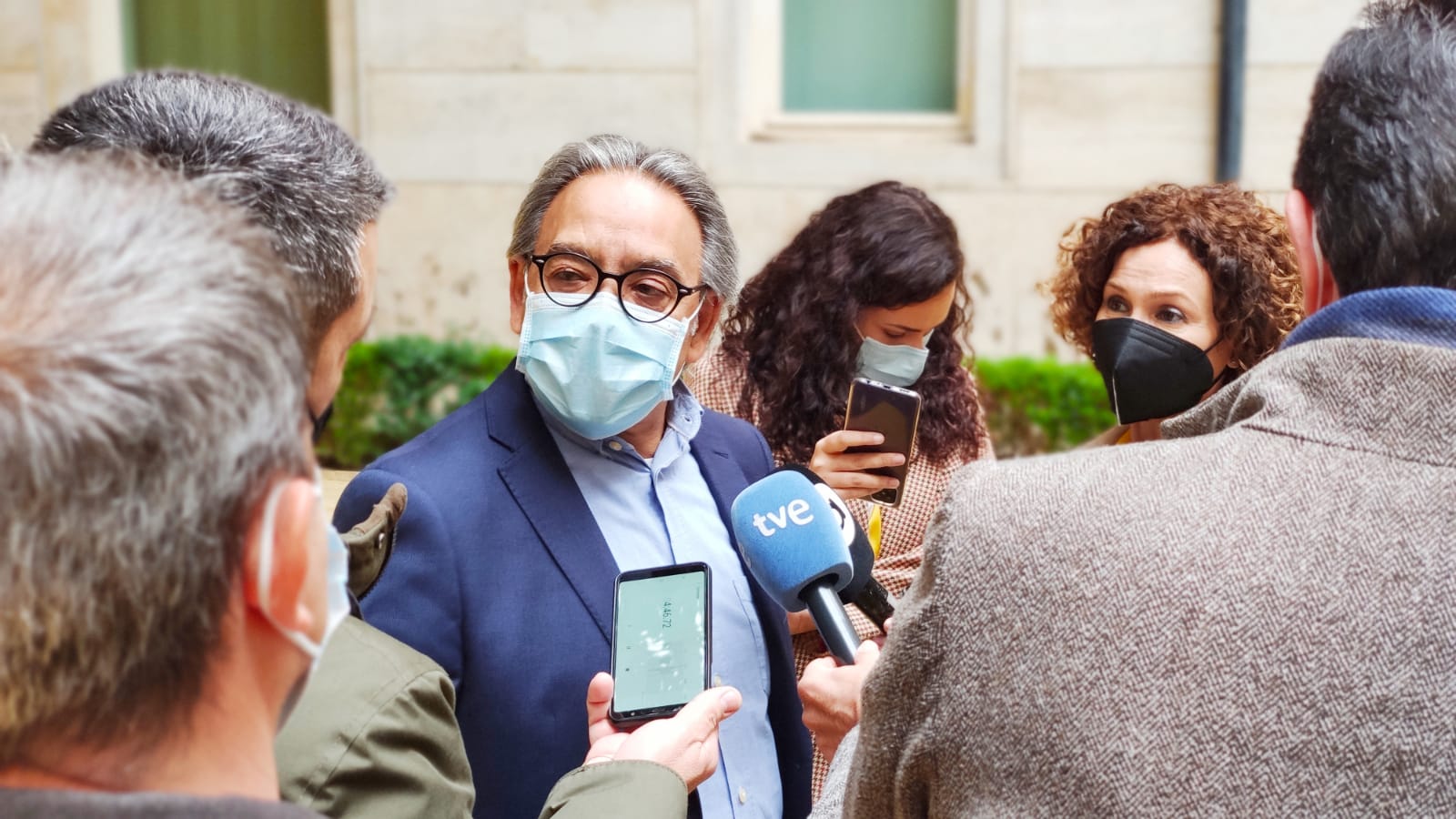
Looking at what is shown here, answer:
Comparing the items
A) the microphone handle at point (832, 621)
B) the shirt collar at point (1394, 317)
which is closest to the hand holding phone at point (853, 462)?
the microphone handle at point (832, 621)

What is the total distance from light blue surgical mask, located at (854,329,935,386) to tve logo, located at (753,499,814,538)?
1535 mm

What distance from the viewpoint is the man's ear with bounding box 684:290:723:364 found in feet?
8.20

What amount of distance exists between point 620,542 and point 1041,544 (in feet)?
3.88

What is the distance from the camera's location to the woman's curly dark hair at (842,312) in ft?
11.0

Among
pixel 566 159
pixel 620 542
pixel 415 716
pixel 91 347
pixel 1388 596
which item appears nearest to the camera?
pixel 91 347

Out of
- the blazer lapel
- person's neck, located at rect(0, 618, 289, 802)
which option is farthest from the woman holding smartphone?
person's neck, located at rect(0, 618, 289, 802)

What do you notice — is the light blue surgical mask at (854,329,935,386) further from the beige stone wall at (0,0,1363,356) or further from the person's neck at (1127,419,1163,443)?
the beige stone wall at (0,0,1363,356)

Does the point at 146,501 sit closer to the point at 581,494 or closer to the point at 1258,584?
the point at 1258,584

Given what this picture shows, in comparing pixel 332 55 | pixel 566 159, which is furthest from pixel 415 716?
pixel 332 55

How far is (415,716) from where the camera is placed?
139 centimetres

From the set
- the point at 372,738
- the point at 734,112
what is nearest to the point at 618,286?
the point at 372,738

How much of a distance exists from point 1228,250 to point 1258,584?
2163 mm

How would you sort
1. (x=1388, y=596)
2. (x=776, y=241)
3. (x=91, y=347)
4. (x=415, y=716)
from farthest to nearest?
1. (x=776, y=241)
2. (x=415, y=716)
3. (x=1388, y=596)
4. (x=91, y=347)

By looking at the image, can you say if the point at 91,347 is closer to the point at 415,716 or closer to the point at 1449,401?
the point at 415,716
